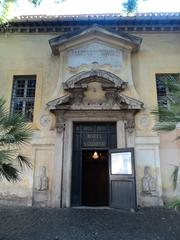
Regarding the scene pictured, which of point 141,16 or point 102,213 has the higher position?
point 141,16

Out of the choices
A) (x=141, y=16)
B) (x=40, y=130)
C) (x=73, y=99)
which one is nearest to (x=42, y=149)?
(x=40, y=130)

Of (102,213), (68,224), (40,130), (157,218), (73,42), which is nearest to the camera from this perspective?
(68,224)

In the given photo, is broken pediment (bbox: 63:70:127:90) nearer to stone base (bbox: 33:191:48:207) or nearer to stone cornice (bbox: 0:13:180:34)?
stone cornice (bbox: 0:13:180:34)

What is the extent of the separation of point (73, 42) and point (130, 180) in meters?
6.16

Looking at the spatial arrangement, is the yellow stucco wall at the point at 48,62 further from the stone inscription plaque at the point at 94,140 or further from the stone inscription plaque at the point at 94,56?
the stone inscription plaque at the point at 94,140

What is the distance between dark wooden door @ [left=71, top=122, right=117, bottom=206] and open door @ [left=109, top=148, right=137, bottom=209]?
2.86 ft

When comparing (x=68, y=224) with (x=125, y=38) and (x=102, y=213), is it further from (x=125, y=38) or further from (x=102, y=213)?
(x=125, y=38)

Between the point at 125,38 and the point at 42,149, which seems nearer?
the point at 42,149

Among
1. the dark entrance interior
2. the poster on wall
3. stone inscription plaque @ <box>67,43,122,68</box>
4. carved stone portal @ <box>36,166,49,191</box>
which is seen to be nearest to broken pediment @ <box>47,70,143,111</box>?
stone inscription plaque @ <box>67,43,122,68</box>

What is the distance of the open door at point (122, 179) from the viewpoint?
28.3ft

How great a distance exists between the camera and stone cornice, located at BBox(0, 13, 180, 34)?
37.0ft

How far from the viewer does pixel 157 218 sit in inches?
288

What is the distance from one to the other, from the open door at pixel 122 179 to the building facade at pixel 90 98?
0.11 ft

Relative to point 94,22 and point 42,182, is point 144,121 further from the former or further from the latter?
point 94,22
